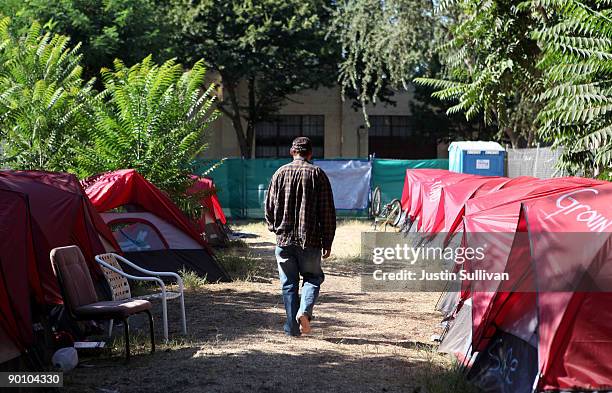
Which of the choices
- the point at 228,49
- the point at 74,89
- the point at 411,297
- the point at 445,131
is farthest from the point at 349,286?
the point at 445,131

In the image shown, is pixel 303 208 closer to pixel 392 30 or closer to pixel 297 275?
pixel 297 275

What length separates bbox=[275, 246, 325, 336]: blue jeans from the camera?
7.51 meters

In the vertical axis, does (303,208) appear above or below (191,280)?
above

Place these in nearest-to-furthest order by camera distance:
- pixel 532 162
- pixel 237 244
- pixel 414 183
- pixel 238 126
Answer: pixel 414 183 < pixel 237 244 < pixel 532 162 < pixel 238 126

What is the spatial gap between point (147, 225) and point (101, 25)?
12858mm

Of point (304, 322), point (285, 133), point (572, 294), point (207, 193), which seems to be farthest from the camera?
point (285, 133)

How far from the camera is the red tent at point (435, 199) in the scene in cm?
1191

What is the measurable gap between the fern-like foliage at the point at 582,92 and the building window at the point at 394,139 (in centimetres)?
3064

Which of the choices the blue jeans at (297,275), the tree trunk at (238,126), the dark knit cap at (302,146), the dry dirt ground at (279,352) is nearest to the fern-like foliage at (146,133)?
the dry dirt ground at (279,352)

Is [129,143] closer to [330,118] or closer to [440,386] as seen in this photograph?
[440,386]

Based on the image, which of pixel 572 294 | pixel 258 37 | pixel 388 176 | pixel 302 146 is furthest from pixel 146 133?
pixel 258 37

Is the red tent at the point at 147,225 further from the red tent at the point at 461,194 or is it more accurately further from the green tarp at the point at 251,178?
the green tarp at the point at 251,178

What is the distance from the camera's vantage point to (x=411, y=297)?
10.6m

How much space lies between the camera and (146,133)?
11.8 meters
